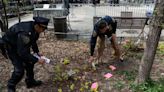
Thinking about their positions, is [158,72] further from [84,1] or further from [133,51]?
[84,1]

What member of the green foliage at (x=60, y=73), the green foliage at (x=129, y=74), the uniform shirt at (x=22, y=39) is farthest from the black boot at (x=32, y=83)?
the green foliage at (x=129, y=74)

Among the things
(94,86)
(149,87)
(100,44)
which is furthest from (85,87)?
(100,44)

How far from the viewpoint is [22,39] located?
4441 millimetres

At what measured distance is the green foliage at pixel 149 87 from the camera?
15.9 ft

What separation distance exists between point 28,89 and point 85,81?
1209 mm

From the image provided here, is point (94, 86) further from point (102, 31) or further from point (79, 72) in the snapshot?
point (102, 31)

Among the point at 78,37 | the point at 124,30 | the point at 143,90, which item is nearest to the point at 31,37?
the point at 143,90

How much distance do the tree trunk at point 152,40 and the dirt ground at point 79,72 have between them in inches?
16.5

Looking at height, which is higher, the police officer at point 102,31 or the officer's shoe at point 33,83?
the police officer at point 102,31

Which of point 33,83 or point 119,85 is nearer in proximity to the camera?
point 119,85

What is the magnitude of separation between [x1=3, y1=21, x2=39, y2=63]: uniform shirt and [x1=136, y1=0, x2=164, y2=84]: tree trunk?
2.05 meters

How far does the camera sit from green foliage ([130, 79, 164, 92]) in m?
4.84

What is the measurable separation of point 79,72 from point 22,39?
1939 millimetres

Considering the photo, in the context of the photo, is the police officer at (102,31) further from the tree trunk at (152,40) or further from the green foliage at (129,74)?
the tree trunk at (152,40)
